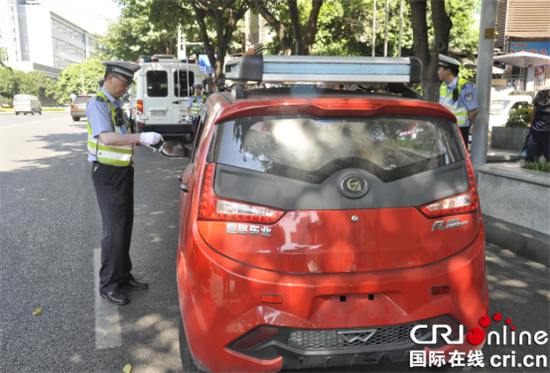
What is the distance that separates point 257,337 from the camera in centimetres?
248

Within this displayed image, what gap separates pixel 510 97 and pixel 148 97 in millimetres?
11276

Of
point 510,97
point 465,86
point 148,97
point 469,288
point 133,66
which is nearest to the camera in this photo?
point 469,288

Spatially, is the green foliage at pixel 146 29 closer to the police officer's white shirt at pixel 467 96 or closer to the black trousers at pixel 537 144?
the black trousers at pixel 537 144

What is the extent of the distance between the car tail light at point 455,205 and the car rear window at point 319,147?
7.6 inches

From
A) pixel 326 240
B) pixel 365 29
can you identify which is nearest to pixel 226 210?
pixel 326 240

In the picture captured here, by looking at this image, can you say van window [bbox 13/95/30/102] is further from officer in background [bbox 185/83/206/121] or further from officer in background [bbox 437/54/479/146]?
officer in background [bbox 437/54/479/146]

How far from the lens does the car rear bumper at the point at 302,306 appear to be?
2.45 m

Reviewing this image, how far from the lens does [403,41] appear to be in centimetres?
3297

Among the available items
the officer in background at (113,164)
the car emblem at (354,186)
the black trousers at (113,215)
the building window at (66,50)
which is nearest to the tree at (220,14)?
the officer in background at (113,164)

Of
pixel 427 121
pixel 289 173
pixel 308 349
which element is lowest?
pixel 308 349

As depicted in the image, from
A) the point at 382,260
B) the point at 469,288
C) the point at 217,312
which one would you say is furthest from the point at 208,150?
the point at 469,288

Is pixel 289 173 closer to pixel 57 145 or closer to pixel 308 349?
pixel 308 349

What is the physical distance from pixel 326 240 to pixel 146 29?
122 ft

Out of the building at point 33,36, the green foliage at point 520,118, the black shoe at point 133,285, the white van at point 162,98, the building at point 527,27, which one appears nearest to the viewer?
the black shoe at point 133,285
